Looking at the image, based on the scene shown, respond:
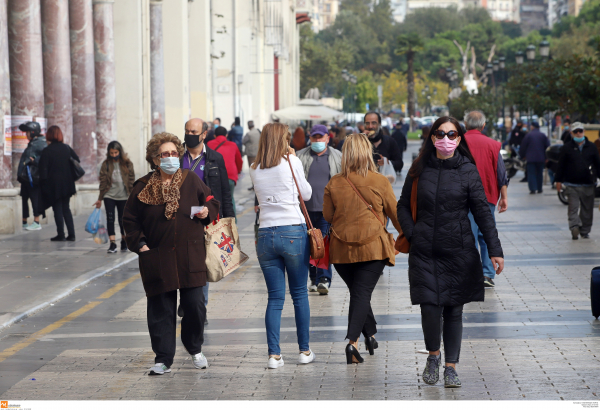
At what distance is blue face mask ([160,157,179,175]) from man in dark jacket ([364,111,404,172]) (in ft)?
15.5

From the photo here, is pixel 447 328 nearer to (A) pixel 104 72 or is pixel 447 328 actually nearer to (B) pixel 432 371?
(B) pixel 432 371

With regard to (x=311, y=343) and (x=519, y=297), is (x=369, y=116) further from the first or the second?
(x=311, y=343)

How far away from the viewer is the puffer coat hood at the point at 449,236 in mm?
5879

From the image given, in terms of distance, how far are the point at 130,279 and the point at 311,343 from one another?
4210 mm

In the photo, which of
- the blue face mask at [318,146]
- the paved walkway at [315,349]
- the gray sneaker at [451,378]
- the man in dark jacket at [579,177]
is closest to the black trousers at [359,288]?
the paved walkway at [315,349]

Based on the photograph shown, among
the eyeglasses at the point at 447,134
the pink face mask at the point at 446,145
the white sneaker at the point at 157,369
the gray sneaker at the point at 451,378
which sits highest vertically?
the eyeglasses at the point at 447,134

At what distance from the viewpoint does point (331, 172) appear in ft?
31.8

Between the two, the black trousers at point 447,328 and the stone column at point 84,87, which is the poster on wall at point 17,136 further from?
the black trousers at point 447,328

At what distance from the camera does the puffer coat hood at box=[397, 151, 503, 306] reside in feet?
19.3

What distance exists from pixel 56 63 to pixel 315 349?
13553 millimetres

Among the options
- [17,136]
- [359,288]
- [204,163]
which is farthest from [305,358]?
Result: [17,136]

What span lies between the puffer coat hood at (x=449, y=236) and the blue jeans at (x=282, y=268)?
Answer: 0.98 m

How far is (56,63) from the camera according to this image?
19156 millimetres

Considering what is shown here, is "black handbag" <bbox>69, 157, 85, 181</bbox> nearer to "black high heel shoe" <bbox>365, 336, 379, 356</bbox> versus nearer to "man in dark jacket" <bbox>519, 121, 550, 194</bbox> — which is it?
"black high heel shoe" <bbox>365, 336, 379, 356</bbox>
